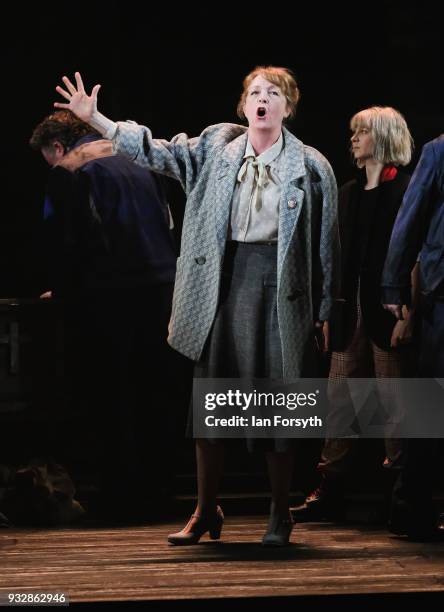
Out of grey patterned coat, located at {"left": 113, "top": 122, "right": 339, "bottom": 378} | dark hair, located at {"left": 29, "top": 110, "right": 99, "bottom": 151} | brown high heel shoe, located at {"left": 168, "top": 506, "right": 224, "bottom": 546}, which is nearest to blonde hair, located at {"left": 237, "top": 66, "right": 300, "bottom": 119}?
grey patterned coat, located at {"left": 113, "top": 122, "right": 339, "bottom": 378}

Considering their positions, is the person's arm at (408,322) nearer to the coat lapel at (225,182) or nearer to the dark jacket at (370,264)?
the dark jacket at (370,264)

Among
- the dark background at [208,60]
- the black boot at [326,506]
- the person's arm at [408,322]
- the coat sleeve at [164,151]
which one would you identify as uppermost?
the dark background at [208,60]

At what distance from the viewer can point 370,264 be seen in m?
4.83

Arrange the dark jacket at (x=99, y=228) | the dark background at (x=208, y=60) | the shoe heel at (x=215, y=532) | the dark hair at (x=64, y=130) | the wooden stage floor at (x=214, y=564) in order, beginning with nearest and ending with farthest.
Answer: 1. the wooden stage floor at (x=214, y=564)
2. the shoe heel at (x=215, y=532)
3. the dark jacket at (x=99, y=228)
4. the dark hair at (x=64, y=130)
5. the dark background at (x=208, y=60)

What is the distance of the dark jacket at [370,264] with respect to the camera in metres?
4.79

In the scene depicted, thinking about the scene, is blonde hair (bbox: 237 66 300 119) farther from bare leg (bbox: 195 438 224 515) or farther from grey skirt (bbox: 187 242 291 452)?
bare leg (bbox: 195 438 224 515)

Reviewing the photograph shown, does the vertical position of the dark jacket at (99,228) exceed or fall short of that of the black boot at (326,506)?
it exceeds it

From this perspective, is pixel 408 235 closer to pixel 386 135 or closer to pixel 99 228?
pixel 386 135

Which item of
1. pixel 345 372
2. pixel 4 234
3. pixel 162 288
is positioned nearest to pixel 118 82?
pixel 4 234

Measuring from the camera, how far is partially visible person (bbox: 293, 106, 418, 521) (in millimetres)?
4809

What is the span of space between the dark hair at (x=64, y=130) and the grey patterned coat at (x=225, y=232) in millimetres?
915

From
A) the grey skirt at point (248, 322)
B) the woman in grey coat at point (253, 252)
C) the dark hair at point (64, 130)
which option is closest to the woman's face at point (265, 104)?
the woman in grey coat at point (253, 252)

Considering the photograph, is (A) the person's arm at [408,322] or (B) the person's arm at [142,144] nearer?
(B) the person's arm at [142,144]

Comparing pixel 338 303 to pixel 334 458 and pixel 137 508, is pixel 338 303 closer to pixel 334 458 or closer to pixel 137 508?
pixel 334 458
